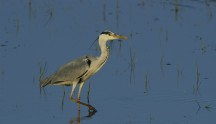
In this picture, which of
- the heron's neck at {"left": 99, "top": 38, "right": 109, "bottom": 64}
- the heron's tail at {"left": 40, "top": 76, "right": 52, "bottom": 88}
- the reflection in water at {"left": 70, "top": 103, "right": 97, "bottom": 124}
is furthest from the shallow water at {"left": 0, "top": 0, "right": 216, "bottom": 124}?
the heron's neck at {"left": 99, "top": 38, "right": 109, "bottom": 64}

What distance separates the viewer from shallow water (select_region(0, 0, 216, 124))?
11.4 m

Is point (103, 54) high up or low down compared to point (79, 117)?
up

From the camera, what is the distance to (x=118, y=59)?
1397 cm

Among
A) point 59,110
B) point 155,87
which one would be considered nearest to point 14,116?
point 59,110

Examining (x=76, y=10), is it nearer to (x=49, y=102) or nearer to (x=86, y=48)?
(x=86, y=48)

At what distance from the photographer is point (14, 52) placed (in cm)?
1420

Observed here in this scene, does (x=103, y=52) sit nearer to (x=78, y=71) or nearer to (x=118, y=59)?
(x=78, y=71)

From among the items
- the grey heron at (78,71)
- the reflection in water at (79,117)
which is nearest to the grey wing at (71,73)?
the grey heron at (78,71)

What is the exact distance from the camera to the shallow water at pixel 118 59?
1136 centimetres

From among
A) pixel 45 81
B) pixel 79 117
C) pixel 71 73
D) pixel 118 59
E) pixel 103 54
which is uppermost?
pixel 103 54

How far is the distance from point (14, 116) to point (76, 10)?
6409 millimetres

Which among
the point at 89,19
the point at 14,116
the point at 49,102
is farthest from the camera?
the point at 89,19

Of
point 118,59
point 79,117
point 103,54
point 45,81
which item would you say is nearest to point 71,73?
point 45,81

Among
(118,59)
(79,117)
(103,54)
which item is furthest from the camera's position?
(118,59)
